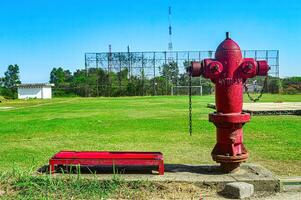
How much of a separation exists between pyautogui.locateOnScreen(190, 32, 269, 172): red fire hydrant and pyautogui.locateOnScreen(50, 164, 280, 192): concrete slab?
214 mm

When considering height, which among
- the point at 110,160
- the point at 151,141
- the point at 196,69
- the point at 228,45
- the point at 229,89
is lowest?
the point at 151,141

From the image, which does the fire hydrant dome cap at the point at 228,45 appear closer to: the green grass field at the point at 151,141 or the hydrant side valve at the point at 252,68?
the hydrant side valve at the point at 252,68

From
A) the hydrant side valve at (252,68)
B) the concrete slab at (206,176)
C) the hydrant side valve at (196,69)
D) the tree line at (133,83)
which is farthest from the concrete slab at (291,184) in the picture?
the tree line at (133,83)

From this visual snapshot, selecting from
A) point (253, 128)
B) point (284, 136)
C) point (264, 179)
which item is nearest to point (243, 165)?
point (264, 179)

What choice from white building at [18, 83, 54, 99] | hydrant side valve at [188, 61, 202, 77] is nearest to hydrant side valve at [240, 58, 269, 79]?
hydrant side valve at [188, 61, 202, 77]

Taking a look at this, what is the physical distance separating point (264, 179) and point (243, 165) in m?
0.88

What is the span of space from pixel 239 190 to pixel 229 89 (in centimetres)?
135

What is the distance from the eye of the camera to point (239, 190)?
5.05 meters

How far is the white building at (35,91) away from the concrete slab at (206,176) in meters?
68.4

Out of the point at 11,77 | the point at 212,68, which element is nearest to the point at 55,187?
the point at 212,68

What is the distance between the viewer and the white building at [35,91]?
72875 millimetres

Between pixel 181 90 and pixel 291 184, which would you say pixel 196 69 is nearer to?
pixel 291 184

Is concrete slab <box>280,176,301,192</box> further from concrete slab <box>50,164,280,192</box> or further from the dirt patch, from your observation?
the dirt patch

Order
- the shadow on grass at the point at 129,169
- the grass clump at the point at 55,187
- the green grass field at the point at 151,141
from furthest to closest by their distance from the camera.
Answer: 1. the green grass field at the point at 151,141
2. the shadow on grass at the point at 129,169
3. the grass clump at the point at 55,187
